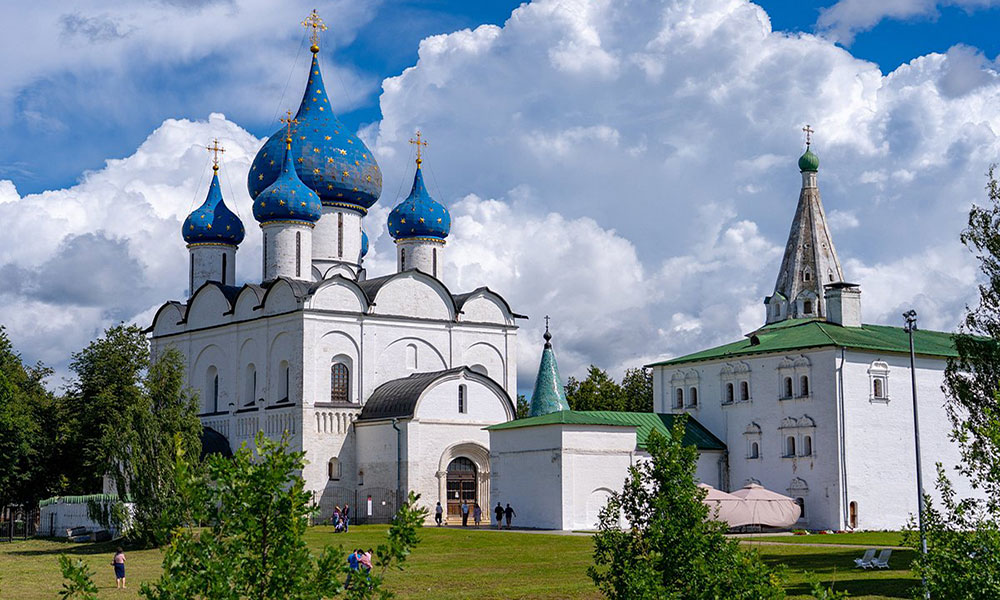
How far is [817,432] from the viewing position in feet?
107

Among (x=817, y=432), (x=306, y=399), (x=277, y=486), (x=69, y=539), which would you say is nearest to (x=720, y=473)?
(x=817, y=432)

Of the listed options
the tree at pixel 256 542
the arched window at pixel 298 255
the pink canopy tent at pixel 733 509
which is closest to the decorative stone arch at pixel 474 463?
the arched window at pixel 298 255

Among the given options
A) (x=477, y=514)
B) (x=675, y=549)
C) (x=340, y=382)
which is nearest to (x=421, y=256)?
(x=340, y=382)

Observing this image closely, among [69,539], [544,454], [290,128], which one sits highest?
[290,128]

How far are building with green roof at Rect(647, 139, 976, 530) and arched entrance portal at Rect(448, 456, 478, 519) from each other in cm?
656

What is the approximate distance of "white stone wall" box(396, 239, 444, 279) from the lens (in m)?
41.6

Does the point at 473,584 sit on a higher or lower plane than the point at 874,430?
lower

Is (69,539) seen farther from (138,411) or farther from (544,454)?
(544,454)

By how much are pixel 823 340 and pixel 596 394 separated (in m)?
18.3

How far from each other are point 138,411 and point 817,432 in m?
17.5

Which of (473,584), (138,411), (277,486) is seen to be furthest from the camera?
(138,411)

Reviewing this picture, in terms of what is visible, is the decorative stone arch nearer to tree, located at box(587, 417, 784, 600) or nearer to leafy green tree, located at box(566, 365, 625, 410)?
leafy green tree, located at box(566, 365, 625, 410)

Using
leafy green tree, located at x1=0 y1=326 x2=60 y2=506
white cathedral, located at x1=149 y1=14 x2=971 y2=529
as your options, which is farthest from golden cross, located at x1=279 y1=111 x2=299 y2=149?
leafy green tree, located at x1=0 y1=326 x2=60 y2=506

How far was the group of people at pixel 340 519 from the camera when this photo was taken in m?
33.1
